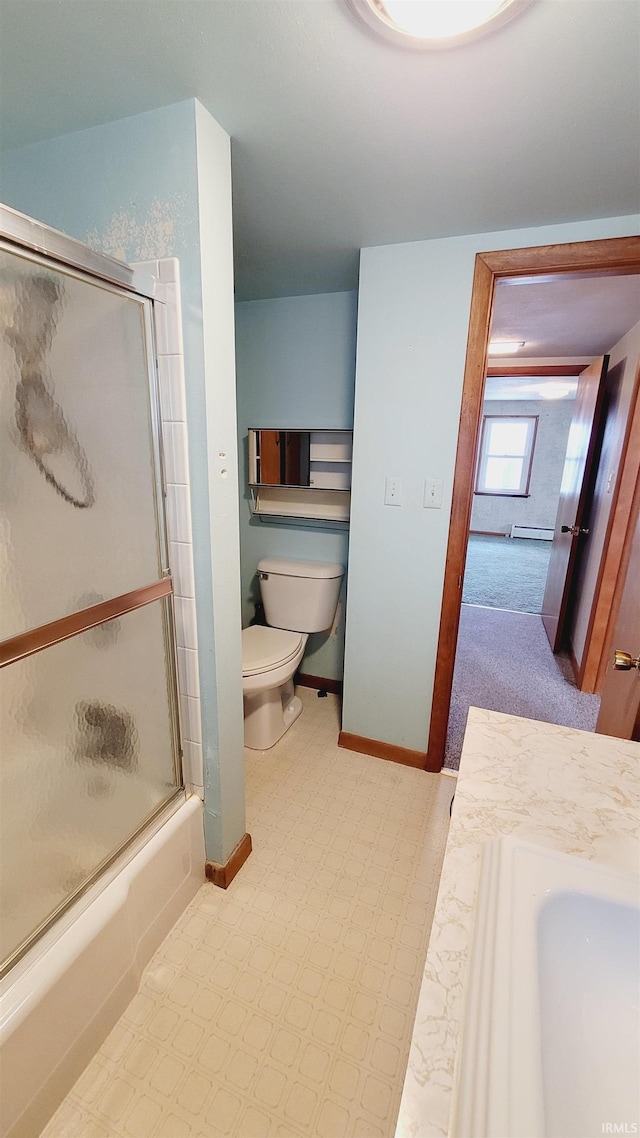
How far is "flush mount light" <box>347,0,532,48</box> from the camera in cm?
72

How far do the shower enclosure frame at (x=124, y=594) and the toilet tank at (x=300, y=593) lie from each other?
106cm

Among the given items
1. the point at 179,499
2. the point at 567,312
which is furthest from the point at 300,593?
the point at 567,312

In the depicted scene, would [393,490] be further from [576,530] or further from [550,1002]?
[576,530]

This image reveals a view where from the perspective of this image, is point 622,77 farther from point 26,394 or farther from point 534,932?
point 534,932

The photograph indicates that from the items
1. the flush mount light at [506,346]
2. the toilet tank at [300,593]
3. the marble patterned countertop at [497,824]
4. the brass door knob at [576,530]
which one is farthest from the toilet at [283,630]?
the flush mount light at [506,346]

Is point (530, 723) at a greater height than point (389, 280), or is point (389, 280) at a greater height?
point (389, 280)

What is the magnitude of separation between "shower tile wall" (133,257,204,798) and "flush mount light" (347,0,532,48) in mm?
574

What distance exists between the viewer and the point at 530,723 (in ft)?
3.32

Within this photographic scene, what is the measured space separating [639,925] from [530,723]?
1.43 ft

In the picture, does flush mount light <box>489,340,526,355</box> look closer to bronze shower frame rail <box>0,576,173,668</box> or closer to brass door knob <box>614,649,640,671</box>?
brass door knob <box>614,649,640,671</box>

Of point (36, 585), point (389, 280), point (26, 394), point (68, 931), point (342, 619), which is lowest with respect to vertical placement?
point (68, 931)

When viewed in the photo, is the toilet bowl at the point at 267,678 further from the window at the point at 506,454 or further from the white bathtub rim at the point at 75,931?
the window at the point at 506,454

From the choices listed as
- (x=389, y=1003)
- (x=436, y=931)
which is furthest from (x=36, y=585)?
(x=389, y=1003)

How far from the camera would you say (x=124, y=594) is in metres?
1.12
